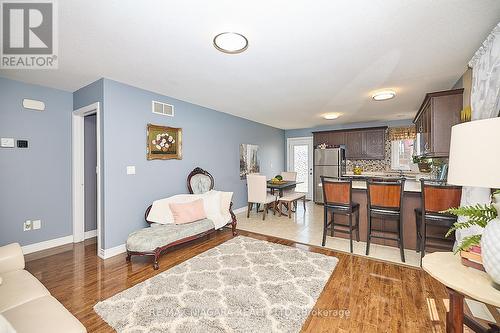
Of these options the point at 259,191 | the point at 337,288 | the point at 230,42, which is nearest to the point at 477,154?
the point at 337,288

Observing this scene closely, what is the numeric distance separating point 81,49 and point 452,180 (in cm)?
339

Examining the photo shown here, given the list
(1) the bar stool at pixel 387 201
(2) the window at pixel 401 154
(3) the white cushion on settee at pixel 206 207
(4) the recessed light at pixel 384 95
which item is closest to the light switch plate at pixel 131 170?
(3) the white cushion on settee at pixel 206 207

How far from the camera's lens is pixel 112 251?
323 cm

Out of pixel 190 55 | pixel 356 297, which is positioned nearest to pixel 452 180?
pixel 356 297

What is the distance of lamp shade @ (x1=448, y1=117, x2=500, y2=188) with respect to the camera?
1055 mm

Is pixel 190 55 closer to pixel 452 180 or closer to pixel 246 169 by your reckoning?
pixel 452 180

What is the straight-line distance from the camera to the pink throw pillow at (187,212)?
3.49m

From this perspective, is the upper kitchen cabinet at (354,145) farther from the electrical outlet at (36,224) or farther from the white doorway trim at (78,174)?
the electrical outlet at (36,224)

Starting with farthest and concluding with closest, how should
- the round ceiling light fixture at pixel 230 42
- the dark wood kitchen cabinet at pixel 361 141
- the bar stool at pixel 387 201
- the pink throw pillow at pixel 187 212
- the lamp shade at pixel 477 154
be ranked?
the dark wood kitchen cabinet at pixel 361 141 < the pink throw pillow at pixel 187 212 < the bar stool at pixel 387 201 < the round ceiling light fixture at pixel 230 42 < the lamp shade at pixel 477 154

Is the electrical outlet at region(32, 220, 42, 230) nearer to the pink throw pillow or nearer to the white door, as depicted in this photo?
the pink throw pillow

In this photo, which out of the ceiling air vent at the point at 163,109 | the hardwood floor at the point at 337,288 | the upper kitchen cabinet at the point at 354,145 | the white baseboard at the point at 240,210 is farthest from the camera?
the upper kitchen cabinet at the point at 354,145

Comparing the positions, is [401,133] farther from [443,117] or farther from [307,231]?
[307,231]

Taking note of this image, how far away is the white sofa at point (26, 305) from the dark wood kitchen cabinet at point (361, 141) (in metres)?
6.94

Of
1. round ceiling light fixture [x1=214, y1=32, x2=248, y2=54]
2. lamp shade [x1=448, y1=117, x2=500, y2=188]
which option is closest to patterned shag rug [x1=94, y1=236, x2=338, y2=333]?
lamp shade [x1=448, y1=117, x2=500, y2=188]
